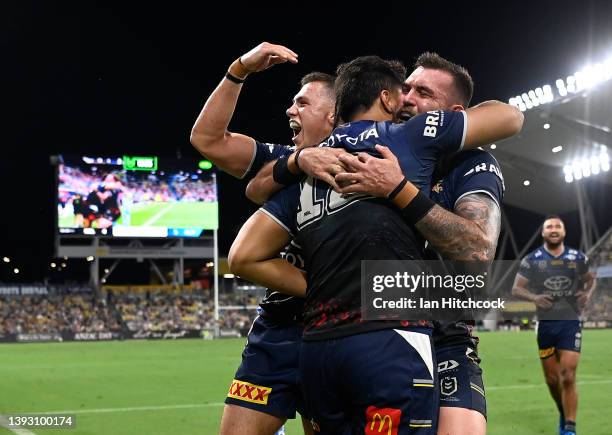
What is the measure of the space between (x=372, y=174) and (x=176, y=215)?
46513mm

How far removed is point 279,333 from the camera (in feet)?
15.0

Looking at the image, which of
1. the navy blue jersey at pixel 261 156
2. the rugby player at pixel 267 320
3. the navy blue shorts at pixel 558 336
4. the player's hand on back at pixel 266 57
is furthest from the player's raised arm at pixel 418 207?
the navy blue shorts at pixel 558 336

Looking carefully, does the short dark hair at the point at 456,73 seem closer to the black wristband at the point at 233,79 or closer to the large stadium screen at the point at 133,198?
the black wristband at the point at 233,79

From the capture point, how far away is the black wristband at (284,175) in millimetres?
3607

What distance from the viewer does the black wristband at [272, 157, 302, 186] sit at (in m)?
3.61

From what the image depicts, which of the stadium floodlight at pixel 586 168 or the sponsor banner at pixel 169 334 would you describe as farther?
the stadium floodlight at pixel 586 168

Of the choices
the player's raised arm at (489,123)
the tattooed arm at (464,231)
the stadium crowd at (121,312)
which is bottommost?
the stadium crowd at (121,312)

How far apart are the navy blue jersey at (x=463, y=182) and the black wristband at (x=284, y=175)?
622mm

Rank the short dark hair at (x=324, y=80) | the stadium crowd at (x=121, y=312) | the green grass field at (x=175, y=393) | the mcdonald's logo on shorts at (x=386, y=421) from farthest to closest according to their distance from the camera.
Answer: the stadium crowd at (x=121, y=312), the green grass field at (x=175, y=393), the short dark hair at (x=324, y=80), the mcdonald's logo on shorts at (x=386, y=421)

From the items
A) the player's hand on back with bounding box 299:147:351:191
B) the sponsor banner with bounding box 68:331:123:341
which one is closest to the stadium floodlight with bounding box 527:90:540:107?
the sponsor banner with bounding box 68:331:123:341

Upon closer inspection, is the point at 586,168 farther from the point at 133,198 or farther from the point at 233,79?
the point at 233,79

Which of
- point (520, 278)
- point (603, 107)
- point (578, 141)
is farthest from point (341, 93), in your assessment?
point (578, 141)

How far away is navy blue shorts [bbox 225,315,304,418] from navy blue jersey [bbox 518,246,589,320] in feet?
19.4

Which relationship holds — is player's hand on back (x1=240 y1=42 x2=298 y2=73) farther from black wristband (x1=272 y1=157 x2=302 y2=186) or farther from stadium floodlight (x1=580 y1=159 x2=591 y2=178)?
stadium floodlight (x1=580 y1=159 x2=591 y2=178)
